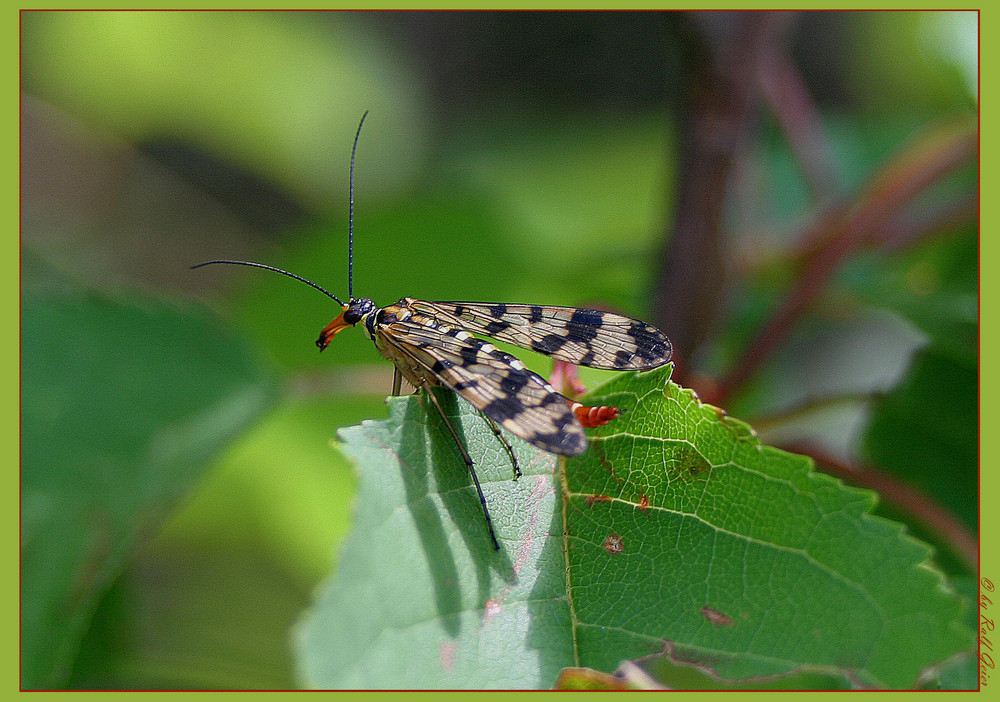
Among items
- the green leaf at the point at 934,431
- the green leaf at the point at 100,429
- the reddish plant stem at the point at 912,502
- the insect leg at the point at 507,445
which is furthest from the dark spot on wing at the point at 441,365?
the green leaf at the point at 934,431

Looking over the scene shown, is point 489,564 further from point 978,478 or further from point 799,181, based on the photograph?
point 799,181

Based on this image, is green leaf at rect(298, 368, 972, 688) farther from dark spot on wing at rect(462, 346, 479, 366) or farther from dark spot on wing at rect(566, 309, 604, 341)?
dark spot on wing at rect(566, 309, 604, 341)

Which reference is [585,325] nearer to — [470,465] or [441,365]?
[441,365]

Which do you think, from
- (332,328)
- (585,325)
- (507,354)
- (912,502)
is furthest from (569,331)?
(912,502)

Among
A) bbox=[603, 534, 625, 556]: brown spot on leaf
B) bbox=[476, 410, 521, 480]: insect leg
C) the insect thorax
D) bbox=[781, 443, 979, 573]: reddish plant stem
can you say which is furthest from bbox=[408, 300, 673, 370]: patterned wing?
bbox=[603, 534, 625, 556]: brown spot on leaf

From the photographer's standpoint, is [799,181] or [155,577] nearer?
[799,181]

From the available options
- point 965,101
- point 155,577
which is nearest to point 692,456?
point 965,101

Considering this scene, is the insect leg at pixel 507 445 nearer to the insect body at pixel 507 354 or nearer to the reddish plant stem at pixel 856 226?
the insect body at pixel 507 354
